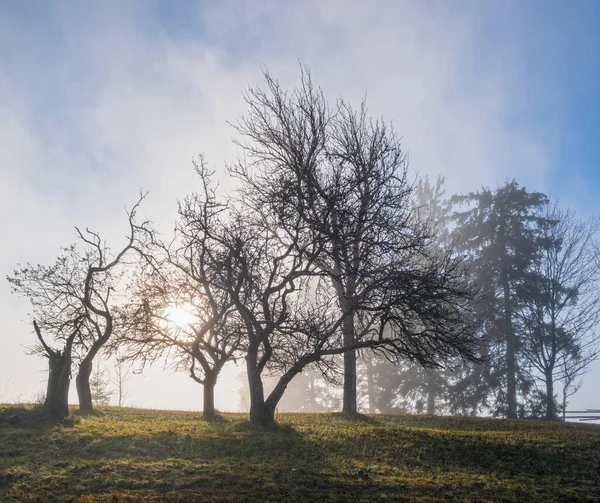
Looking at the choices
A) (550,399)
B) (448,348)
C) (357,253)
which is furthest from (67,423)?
(550,399)

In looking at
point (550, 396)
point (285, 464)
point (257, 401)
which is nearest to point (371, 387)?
point (550, 396)

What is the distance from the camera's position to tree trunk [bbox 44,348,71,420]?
622 inches

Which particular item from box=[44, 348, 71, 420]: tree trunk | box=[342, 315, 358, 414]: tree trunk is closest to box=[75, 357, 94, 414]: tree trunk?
box=[44, 348, 71, 420]: tree trunk

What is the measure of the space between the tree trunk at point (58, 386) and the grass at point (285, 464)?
0.81 m

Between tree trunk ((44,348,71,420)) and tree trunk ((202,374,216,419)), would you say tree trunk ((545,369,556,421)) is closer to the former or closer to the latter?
tree trunk ((202,374,216,419))

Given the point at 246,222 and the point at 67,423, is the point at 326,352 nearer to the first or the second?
the point at 246,222

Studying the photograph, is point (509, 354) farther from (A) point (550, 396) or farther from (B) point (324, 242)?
(B) point (324, 242)

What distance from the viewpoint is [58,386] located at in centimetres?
1611

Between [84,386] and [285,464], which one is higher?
[84,386]

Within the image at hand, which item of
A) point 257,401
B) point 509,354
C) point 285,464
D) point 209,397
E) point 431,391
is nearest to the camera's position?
point 285,464

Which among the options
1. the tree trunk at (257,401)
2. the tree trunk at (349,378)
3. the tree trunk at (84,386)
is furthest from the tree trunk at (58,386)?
the tree trunk at (349,378)

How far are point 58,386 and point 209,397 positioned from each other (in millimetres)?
6034

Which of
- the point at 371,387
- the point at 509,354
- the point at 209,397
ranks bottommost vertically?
the point at 371,387

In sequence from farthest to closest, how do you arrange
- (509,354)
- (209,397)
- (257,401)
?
(509,354) < (209,397) < (257,401)
